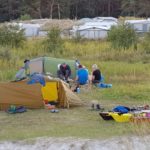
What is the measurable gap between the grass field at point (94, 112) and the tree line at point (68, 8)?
3786cm

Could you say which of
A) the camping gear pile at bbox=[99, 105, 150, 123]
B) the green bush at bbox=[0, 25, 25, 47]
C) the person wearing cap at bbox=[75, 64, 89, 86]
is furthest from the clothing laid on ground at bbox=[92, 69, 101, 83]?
the green bush at bbox=[0, 25, 25, 47]

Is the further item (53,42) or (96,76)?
(53,42)

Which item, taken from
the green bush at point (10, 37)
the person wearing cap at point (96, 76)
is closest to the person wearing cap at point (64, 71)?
the person wearing cap at point (96, 76)

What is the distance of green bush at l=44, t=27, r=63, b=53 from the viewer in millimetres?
30859

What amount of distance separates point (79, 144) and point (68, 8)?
199 ft

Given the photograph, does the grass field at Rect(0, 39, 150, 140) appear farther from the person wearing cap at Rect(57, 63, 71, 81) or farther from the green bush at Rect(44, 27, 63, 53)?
the green bush at Rect(44, 27, 63, 53)

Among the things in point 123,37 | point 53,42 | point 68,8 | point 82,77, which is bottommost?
point 82,77

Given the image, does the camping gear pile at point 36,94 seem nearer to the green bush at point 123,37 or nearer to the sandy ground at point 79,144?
the sandy ground at point 79,144

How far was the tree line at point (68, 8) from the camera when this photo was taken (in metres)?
65.9

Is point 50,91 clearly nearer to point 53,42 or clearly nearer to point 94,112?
point 94,112

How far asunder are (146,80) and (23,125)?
960cm

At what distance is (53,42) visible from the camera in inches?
1234

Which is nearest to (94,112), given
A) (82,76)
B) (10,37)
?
A: (82,76)

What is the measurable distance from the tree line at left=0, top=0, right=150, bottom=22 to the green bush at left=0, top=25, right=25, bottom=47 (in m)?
31.4
